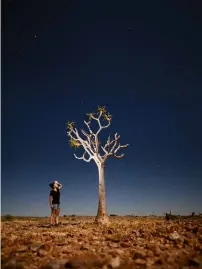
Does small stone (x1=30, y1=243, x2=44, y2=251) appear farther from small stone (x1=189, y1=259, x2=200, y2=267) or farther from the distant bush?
the distant bush

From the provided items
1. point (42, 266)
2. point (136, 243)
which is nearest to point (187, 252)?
point (136, 243)

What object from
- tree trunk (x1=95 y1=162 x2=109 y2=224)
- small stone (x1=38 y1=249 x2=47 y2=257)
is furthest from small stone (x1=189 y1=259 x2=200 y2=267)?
tree trunk (x1=95 y1=162 x2=109 y2=224)

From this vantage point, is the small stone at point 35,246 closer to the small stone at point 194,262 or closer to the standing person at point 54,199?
the small stone at point 194,262

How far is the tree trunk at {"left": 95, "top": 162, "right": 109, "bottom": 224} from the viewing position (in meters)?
21.7

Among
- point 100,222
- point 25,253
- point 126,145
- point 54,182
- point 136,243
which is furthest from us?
point 126,145

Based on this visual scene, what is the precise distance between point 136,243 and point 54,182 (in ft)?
29.9

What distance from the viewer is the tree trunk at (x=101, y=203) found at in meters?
21.7

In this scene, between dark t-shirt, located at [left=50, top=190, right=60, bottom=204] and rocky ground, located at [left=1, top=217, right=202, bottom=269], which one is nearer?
rocky ground, located at [left=1, top=217, right=202, bottom=269]

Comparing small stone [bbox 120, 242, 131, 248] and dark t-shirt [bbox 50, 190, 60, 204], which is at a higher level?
dark t-shirt [bbox 50, 190, 60, 204]

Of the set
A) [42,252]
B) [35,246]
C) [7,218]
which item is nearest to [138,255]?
[42,252]

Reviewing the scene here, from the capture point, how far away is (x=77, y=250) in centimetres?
926

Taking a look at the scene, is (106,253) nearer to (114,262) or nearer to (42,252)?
(114,262)

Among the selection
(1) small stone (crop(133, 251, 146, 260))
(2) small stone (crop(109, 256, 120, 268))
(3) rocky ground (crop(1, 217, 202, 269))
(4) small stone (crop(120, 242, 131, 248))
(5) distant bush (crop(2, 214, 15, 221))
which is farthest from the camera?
(5) distant bush (crop(2, 214, 15, 221))

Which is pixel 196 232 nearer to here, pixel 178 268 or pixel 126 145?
pixel 178 268
